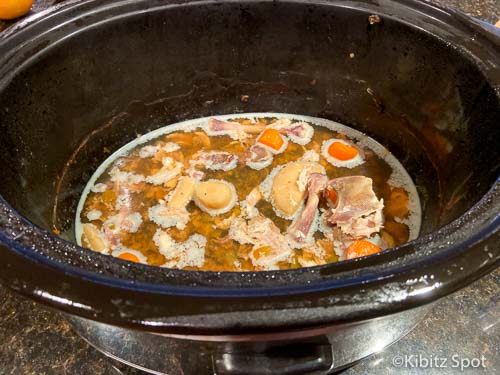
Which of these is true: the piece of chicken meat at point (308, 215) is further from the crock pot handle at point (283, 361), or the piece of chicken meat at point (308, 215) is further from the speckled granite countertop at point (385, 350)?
the crock pot handle at point (283, 361)

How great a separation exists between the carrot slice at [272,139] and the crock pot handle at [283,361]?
0.77m

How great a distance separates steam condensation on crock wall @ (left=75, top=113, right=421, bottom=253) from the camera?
1.21 meters

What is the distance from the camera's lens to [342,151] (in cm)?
136

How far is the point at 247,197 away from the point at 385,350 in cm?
51

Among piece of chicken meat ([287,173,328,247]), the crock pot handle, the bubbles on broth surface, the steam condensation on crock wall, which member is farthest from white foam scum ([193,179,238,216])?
the crock pot handle

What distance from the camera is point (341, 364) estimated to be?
2.88 feet

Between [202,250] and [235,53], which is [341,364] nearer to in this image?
[202,250]

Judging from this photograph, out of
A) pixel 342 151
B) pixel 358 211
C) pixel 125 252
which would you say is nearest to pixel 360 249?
pixel 358 211

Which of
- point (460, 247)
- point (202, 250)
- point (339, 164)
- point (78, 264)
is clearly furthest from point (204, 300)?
point (339, 164)

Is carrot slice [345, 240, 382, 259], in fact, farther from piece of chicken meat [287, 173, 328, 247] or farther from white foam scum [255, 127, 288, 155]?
white foam scum [255, 127, 288, 155]

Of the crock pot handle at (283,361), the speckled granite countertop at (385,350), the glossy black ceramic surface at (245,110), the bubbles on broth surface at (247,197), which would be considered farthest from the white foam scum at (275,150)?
the crock pot handle at (283,361)

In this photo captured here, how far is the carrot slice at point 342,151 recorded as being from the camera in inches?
53.3

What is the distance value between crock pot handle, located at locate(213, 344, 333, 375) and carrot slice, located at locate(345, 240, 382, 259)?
1.44 ft

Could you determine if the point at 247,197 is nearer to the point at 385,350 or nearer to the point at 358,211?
the point at 358,211
